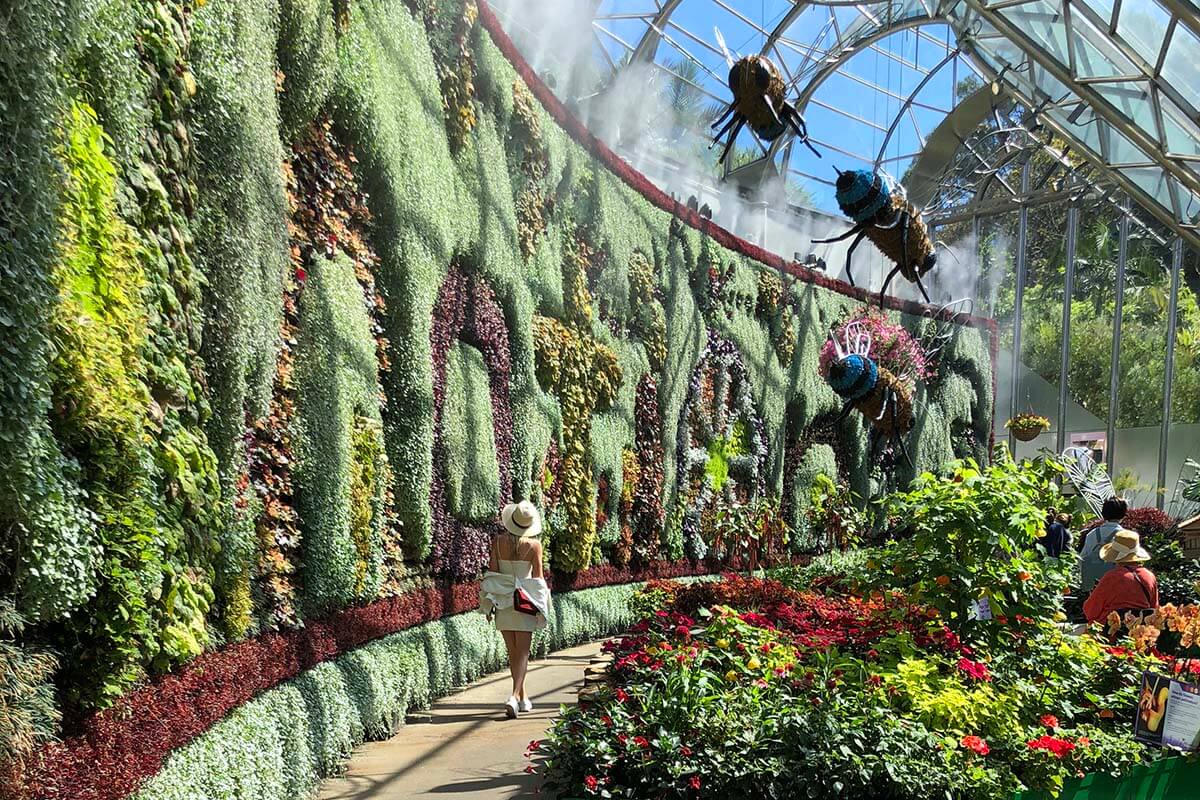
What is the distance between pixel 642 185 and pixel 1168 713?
8.69m

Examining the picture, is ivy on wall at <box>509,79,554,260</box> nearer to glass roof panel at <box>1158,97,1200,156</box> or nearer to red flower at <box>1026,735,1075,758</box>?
red flower at <box>1026,735,1075,758</box>

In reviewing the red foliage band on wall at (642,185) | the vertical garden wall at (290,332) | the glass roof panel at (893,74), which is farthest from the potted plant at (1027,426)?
the vertical garden wall at (290,332)

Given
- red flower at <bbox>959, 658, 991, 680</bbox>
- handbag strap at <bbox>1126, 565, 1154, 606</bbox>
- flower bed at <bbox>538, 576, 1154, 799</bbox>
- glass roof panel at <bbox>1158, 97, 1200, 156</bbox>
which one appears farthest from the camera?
glass roof panel at <bbox>1158, 97, 1200, 156</bbox>

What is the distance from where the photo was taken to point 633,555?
11.6 m

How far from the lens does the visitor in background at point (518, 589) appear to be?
6891mm

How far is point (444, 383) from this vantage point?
24.5 ft

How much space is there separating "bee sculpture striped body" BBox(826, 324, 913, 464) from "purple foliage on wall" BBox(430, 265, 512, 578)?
5.32m

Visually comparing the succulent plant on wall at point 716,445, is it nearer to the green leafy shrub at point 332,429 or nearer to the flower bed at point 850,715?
the flower bed at point 850,715

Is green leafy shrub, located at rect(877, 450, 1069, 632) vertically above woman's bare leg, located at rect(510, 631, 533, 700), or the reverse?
green leafy shrub, located at rect(877, 450, 1069, 632)

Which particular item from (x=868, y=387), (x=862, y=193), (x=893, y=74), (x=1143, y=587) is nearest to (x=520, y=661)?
(x=1143, y=587)

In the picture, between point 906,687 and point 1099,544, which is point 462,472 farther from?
point 1099,544

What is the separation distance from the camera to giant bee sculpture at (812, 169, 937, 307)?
1041 cm

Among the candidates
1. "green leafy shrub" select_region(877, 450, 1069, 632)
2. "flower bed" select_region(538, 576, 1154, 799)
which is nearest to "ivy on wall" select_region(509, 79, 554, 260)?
"flower bed" select_region(538, 576, 1154, 799)

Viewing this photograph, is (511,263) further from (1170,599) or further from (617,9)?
(617,9)
